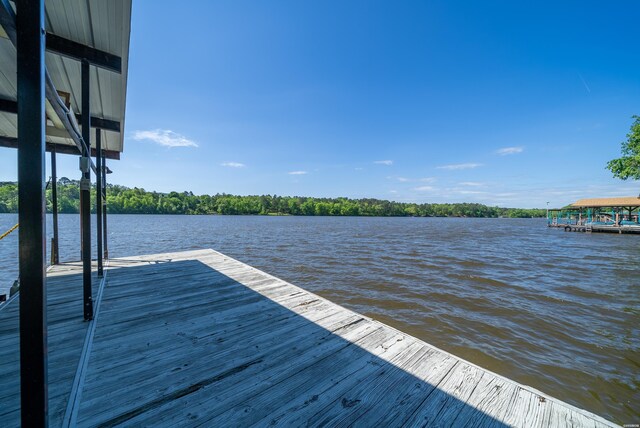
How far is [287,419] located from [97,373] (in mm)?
1623

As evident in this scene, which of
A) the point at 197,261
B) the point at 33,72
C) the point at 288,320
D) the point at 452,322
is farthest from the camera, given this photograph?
the point at 197,261

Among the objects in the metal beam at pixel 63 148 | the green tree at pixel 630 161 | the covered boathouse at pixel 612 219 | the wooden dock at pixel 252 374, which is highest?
the green tree at pixel 630 161

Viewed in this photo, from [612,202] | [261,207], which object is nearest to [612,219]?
[612,202]

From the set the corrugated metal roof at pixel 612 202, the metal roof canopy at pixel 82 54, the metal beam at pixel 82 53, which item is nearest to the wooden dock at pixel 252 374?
the metal roof canopy at pixel 82 54

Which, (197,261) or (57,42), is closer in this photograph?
(57,42)

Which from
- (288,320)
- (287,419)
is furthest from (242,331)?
(287,419)

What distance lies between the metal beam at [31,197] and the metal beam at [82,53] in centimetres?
241

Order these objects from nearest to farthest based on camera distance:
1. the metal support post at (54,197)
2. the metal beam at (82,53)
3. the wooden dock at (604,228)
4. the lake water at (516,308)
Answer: the metal beam at (82,53)
the lake water at (516,308)
the metal support post at (54,197)
the wooden dock at (604,228)

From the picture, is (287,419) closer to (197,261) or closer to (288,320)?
(288,320)

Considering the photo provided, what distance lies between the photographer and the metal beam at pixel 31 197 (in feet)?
2.56

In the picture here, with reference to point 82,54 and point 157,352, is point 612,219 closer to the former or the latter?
point 157,352

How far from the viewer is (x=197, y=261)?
6262mm

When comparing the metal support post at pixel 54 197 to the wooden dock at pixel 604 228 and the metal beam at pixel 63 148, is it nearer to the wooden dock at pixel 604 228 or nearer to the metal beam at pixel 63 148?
the metal beam at pixel 63 148

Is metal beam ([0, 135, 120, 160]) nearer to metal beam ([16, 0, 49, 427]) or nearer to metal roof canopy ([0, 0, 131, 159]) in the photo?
metal roof canopy ([0, 0, 131, 159])
